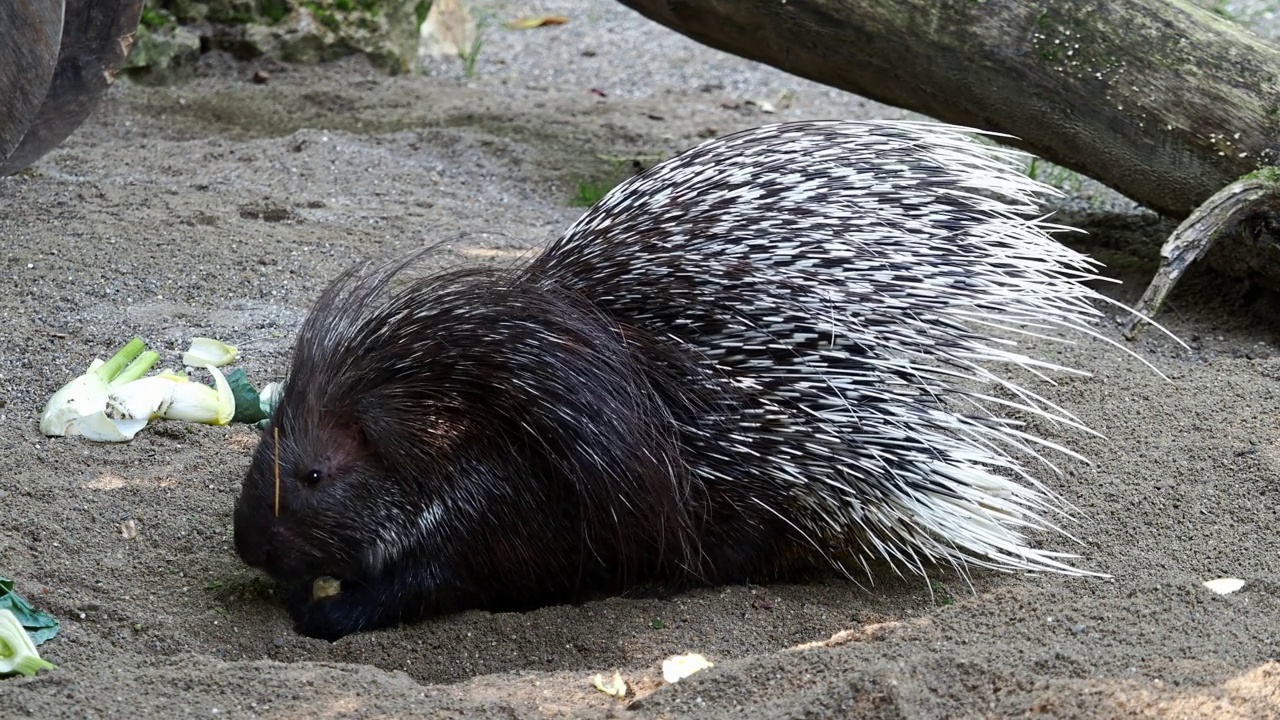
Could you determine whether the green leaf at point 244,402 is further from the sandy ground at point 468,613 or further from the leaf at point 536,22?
the leaf at point 536,22

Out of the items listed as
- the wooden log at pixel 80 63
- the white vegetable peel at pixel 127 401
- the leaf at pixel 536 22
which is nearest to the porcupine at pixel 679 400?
the white vegetable peel at pixel 127 401

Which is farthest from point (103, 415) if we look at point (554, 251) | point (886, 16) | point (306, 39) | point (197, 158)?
point (306, 39)

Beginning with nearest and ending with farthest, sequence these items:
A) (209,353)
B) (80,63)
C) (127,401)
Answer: (127,401) < (209,353) < (80,63)

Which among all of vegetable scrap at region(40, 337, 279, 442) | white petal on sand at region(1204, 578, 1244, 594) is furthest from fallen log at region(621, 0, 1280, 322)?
vegetable scrap at region(40, 337, 279, 442)

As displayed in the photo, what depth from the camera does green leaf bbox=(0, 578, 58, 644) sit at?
2.40m

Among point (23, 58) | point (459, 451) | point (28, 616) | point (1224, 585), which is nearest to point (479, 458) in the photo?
point (459, 451)

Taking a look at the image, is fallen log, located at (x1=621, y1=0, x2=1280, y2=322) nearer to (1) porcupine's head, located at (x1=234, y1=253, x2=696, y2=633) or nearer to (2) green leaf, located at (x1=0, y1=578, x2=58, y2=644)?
(1) porcupine's head, located at (x1=234, y1=253, x2=696, y2=633)

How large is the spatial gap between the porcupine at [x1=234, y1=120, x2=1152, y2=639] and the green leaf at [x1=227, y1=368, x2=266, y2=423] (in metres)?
0.67

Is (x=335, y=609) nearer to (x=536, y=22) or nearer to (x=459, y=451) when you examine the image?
(x=459, y=451)

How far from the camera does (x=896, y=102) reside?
468cm

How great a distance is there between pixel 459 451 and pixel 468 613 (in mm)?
374

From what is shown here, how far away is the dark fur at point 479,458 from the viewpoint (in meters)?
2.66

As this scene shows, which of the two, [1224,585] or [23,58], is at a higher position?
[23,58]

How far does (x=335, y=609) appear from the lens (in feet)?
9.03
